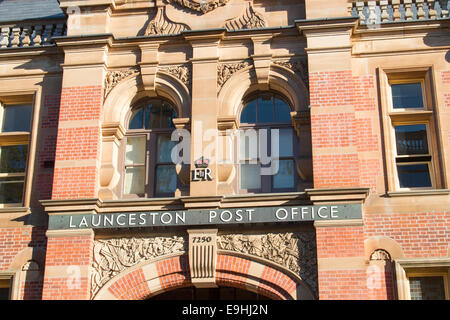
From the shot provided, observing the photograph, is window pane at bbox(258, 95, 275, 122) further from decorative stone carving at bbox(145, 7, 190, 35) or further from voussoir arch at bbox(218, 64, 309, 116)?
decorative stone carving at bbox(145, 7, 190, 35)

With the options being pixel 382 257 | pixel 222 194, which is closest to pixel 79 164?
pixel 222 194

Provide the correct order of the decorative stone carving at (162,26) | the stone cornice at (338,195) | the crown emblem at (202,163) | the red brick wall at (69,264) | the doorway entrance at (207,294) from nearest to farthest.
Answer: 1. the stone cornice at (338,195)
2. the red brick wall at (69,264)
3. the crown emblem at (202,163)
4. the doorway entrance at (207,294)
5. the decorative stone carving at (162,26)

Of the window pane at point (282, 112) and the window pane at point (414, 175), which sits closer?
the window pane at point (414, 175)

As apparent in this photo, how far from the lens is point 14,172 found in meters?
15.2

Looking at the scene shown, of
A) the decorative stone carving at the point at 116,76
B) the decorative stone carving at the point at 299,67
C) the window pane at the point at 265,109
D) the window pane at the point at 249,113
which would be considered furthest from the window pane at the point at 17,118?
the decorative stone carving at the point at 299,67

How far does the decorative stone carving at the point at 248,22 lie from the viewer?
1507 cm

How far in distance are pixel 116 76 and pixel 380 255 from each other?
678 cm

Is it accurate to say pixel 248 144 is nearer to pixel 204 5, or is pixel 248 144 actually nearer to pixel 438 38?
pixel 204 5

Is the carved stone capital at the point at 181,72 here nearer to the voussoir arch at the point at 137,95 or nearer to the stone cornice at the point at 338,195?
the voussoir arch at the point at 137,95

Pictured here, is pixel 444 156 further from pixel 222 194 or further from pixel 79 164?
pixel 79 164

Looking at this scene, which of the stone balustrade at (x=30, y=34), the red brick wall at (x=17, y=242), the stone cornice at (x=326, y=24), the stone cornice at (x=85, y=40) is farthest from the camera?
the stone balustrade at (x=30, y=34)

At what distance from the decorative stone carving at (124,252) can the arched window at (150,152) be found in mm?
1222

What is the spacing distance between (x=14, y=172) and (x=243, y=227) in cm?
547

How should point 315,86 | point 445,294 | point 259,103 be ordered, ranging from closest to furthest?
point 445,294 → point 315,86 → point 259,103
